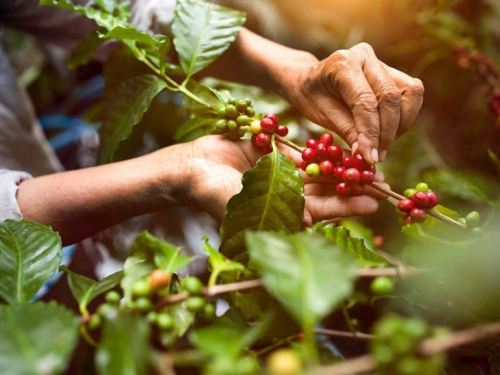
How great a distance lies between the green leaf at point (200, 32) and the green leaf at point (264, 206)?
0.93ft

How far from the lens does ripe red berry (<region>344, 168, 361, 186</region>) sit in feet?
2.31

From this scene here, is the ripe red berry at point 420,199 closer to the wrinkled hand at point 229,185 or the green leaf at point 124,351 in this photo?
the wrinkled hand at point 229,185

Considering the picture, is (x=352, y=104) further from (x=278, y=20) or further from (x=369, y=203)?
(x=278, y=20)

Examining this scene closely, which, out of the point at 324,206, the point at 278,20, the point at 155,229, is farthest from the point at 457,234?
the point at 278,20

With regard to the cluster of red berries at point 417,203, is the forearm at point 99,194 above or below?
below

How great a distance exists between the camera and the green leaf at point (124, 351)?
36 centimetres

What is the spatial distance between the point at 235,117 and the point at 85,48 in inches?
15.2

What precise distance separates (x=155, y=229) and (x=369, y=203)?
2.52 feet

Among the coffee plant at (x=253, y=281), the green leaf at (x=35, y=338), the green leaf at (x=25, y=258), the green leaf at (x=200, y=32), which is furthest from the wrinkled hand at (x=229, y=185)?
the green leaf at (x=35, y=338)

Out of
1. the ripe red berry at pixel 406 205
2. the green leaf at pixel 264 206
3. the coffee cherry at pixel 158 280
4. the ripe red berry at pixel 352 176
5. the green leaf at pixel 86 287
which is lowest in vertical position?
the green leaf at pixel 86 287

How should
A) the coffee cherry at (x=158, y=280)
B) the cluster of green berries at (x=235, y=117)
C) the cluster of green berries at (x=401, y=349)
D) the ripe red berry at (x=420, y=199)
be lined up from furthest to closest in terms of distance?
the cluster of green berries at (x=235, y=117), the ripe red berry at (x=420, y=199), the coffee cherry at (x=158, y=280), the cluster of green berries at (x=401, y=349)

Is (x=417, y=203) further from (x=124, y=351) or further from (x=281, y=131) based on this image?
(x=124, y=351)

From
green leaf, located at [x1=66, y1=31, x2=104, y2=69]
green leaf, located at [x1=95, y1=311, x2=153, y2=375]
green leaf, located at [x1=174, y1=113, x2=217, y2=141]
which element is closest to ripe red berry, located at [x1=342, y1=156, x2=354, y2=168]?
green leaf, located at [x1=174, y1=113, x2=217, y2=141]

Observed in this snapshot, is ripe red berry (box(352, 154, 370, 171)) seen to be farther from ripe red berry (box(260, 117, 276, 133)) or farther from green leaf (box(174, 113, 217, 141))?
green leaf (box(174, 113, 217, 141))
